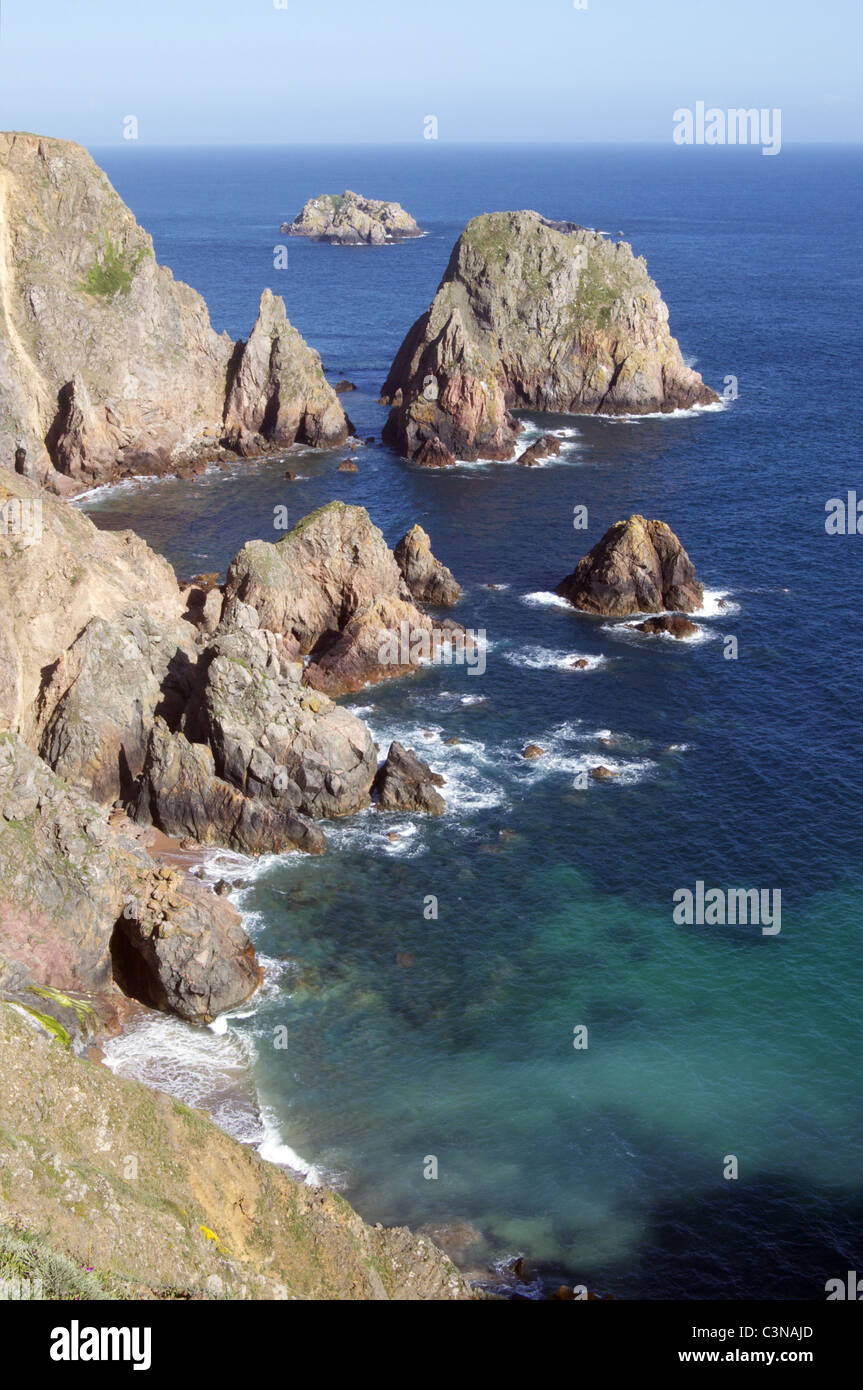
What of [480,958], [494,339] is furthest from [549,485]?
[480,958]

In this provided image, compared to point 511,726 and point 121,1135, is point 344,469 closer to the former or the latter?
point 511,726

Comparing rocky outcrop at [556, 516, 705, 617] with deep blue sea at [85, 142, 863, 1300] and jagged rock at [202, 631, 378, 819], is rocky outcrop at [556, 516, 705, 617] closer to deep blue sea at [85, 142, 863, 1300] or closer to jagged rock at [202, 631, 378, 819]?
deep blue sea at [85, 142, 863, 1300]

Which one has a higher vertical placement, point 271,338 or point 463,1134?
point 271,338

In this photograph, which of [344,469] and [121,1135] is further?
[344,469]

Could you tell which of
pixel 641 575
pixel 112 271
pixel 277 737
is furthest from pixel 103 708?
pixel 112 271

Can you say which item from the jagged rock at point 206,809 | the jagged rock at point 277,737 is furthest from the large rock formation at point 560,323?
the jagged rock at point 206,809

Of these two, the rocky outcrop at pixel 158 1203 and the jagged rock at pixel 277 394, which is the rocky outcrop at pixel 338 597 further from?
the rocky outcrop at pixel 158 1203
